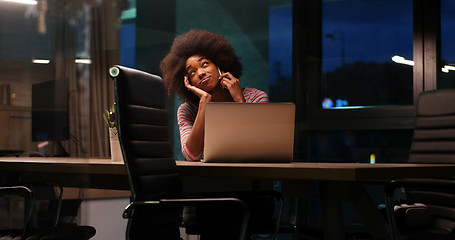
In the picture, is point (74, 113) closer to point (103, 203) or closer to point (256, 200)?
point (103, 203)

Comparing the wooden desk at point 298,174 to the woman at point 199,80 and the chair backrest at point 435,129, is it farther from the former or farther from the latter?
the chair backrest at point 435,129

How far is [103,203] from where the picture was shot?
2.29m

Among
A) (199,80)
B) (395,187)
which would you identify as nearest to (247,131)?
(395,187)

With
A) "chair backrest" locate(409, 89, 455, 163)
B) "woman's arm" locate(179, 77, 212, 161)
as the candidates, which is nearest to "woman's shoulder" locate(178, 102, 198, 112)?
"woman's arm" locate(179, 77, 212, 161)

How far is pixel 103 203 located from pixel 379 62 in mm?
2976

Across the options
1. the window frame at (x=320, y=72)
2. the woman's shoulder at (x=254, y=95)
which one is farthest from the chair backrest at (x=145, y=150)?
the window frame at (x=320, y=72)

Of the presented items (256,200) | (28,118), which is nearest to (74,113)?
(28,118)

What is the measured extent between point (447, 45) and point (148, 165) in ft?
10.1

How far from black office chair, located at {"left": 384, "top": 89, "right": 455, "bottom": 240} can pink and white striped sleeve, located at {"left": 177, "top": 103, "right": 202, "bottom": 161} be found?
3.11ft

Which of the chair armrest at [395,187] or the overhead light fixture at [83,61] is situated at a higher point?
the overhead light fixture at [83,61]

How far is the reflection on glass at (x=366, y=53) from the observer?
14.0 feet

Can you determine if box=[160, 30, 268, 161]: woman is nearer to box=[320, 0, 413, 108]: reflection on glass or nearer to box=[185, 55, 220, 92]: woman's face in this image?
box=[185, 55, 220, 92]: woman's face

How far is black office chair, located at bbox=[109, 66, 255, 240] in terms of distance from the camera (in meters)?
1.60

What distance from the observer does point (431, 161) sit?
9.09 feet
